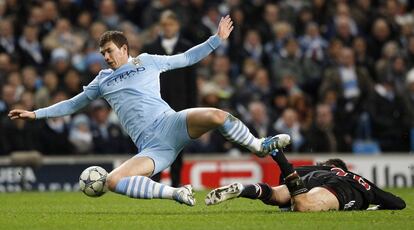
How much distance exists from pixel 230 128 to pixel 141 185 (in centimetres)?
107

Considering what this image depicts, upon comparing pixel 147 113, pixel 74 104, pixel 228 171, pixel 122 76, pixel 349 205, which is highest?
pixel 122 76

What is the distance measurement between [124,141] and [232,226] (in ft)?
32.5

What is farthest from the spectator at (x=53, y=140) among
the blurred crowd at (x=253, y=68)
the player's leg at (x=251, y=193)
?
the player's leg at (x=251, y=193)

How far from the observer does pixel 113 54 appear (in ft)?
38.7

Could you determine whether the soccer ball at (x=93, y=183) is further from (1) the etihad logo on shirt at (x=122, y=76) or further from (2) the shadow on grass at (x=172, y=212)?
(1) the etihad logo on shirt at (x=122, y=76)

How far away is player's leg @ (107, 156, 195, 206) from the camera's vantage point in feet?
35.5

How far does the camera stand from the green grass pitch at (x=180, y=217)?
10.2 meters

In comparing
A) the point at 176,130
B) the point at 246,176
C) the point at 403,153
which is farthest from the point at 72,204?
the point at 403,153

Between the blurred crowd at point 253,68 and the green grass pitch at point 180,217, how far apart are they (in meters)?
5.15

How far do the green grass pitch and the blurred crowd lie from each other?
Answer: 5155mm

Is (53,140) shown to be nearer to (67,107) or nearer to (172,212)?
(67,107)

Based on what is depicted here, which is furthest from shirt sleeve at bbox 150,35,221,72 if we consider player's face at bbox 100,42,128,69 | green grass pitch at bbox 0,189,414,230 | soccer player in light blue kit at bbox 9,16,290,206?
green grass pitch at bbox 0,189,414,230

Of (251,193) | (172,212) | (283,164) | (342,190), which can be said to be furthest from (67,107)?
(342,190)

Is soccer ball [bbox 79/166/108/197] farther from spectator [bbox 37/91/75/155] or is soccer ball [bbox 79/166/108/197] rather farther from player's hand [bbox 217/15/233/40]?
spectator [bbox 37/91/75/155]
